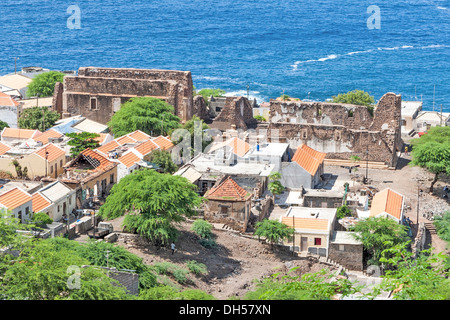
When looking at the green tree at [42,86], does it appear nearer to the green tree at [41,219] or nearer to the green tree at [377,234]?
the green tree at [41,219]

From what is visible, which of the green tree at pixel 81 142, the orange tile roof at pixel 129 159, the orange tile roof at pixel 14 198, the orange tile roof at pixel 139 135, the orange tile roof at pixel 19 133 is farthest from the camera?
the orange tile roof at pixel 19 133

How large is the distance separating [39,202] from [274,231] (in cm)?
1540

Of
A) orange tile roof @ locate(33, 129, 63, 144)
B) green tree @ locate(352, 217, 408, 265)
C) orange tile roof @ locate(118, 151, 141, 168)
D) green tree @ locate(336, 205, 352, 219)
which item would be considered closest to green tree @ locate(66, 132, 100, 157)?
orange tile roof @ locate(33, 129, 63, 144)

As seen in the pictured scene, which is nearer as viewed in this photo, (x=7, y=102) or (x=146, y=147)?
(x=146, y=147)

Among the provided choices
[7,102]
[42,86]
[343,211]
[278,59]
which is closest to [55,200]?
[343,211]

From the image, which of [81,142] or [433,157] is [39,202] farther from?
[433,157]

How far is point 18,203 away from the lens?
56.0 metres

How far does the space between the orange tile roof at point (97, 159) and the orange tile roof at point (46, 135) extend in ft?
33.1

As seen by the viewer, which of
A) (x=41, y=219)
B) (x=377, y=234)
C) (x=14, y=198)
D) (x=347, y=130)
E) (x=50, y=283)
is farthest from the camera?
(x=347, y=130)

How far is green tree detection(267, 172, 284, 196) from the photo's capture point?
6831cm

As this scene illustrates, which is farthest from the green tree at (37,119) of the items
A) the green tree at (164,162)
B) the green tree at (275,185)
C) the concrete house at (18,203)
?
the concrete house at (18,203)

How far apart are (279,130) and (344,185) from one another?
12.4 meters

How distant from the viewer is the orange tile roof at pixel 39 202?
189 ft
